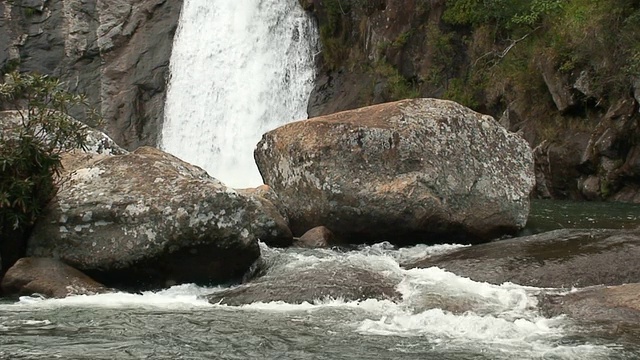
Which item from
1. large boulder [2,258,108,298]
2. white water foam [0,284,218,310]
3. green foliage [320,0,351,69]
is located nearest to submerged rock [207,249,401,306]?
white water foam [0,284,218,310]

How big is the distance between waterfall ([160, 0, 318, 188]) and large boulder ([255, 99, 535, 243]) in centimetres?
1585

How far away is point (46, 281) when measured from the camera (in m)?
12.0

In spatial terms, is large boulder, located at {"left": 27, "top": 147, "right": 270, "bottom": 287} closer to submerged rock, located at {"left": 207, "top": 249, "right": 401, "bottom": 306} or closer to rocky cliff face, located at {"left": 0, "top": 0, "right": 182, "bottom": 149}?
submerged rock, located at {"left": 207, "top": 249, "right": 401, "bottom": 306}

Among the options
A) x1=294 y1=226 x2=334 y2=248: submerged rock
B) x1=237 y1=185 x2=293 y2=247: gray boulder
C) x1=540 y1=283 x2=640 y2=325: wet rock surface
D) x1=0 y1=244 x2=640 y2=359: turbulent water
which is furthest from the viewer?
x1=294 y1=226 x2=334 y2=248: submerged rock

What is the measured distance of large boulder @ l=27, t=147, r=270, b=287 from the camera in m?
12.6

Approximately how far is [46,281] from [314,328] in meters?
4.53

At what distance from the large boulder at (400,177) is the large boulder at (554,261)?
64.8 inches

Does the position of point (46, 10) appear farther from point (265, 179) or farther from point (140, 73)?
point (265, 179)

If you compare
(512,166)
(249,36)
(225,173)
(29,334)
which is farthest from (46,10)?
(29,334)

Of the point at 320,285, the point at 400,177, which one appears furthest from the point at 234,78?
the point at 320,285

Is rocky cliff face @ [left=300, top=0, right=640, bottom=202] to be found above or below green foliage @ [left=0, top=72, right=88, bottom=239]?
above

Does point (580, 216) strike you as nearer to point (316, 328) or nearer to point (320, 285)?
point (320, 285)

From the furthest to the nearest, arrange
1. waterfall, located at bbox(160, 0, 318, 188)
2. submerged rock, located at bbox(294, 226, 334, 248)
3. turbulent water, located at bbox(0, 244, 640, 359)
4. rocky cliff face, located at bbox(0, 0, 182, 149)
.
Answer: rocky cliff face, located at bbox(0, 0, 182, 149), waterfall, located at bbox(160, 0, 318, 188), submerged rock, located at bbox(294, 226, 334, 248), turbulent water, located at bbox(0, 244, 640, 359)

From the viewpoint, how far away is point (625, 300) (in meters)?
9.95
